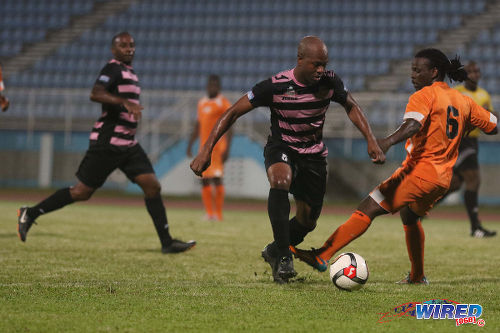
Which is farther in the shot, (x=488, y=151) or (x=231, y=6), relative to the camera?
(x=231, y=6)

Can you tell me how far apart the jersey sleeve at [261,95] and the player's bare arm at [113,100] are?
73.5 inches

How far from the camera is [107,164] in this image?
23.9 ft

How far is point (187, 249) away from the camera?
7.32m

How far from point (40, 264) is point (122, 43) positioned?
245 centimetres

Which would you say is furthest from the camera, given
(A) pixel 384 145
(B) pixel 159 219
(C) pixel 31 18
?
(C) pixel 31 18

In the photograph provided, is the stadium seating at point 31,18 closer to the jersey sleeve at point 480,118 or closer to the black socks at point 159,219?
the black socks at point 159,219

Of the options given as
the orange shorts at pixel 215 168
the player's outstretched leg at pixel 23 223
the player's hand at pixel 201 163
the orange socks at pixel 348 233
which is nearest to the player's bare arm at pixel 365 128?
the orange socks at pixel 348 233

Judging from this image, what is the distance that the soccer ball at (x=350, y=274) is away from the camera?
194 inches

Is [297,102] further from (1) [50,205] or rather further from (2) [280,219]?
(1) [50,205]

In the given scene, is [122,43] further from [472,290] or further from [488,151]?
[488,151]

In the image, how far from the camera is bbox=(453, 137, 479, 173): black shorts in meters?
9.97

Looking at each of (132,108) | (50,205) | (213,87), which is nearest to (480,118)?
(132,108)

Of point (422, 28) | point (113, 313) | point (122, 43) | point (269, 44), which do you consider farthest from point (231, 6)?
point (113, 313)

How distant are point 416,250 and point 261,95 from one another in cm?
176
